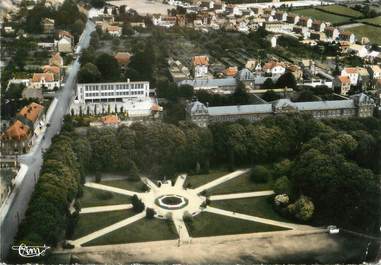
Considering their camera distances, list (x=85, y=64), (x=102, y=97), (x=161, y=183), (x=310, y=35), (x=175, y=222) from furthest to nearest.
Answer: (x=310, y=35) → (x=85, y=64) → (x=102, y=97) → (x=161, y=183) → (x=175, y=222)

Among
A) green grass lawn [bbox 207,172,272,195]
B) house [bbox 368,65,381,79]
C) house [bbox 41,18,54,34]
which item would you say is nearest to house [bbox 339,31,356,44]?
house [bbox 368,65,381,79]

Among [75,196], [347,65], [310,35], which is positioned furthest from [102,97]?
[310,35]

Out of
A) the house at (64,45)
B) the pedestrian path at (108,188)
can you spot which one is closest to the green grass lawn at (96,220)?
the pedestrian path at (108,188)

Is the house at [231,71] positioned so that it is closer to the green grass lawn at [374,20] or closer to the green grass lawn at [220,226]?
the green grass lawn at [220,226]

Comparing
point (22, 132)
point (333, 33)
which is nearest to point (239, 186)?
point (22, 132)

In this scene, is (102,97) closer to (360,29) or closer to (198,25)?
(198,25)

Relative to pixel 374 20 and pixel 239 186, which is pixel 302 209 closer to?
pixel 239 186
